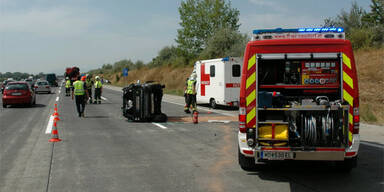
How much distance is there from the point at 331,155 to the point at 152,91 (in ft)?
32.4

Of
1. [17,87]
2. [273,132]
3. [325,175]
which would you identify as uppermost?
[17,87]

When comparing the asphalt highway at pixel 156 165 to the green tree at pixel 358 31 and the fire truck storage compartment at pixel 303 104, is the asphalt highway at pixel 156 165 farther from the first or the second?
the green tree at pixel 358 31

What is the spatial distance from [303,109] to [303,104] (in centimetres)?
41

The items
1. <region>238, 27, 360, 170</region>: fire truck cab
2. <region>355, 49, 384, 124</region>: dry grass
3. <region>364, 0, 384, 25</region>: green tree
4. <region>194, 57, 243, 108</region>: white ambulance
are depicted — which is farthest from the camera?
<region>364, 0, 384, 25</region>: green tree

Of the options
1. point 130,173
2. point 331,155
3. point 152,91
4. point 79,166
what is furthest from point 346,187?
point 152,91

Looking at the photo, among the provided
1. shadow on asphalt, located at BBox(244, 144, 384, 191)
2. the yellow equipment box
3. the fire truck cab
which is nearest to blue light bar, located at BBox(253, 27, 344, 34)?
the fire truck cab

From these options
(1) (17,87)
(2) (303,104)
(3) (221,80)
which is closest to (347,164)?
(2) (303,104)

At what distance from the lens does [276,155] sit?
21.4 feet

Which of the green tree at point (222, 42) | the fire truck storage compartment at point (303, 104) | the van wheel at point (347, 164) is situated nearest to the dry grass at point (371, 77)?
the fire truck storage compartment at point (303, 104)

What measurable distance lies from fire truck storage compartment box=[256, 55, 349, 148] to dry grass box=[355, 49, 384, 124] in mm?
11830

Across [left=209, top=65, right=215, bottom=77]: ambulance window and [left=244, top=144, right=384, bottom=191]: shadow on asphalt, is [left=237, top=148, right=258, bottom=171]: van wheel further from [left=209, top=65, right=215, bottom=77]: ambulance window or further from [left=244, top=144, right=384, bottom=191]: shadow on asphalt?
[left=209, top=65, right=215, bottom=77]: ambulance window

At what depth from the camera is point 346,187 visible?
20.8 feet

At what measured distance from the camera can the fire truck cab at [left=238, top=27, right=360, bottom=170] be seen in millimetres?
6496

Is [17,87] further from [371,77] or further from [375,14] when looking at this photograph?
[375,14]
